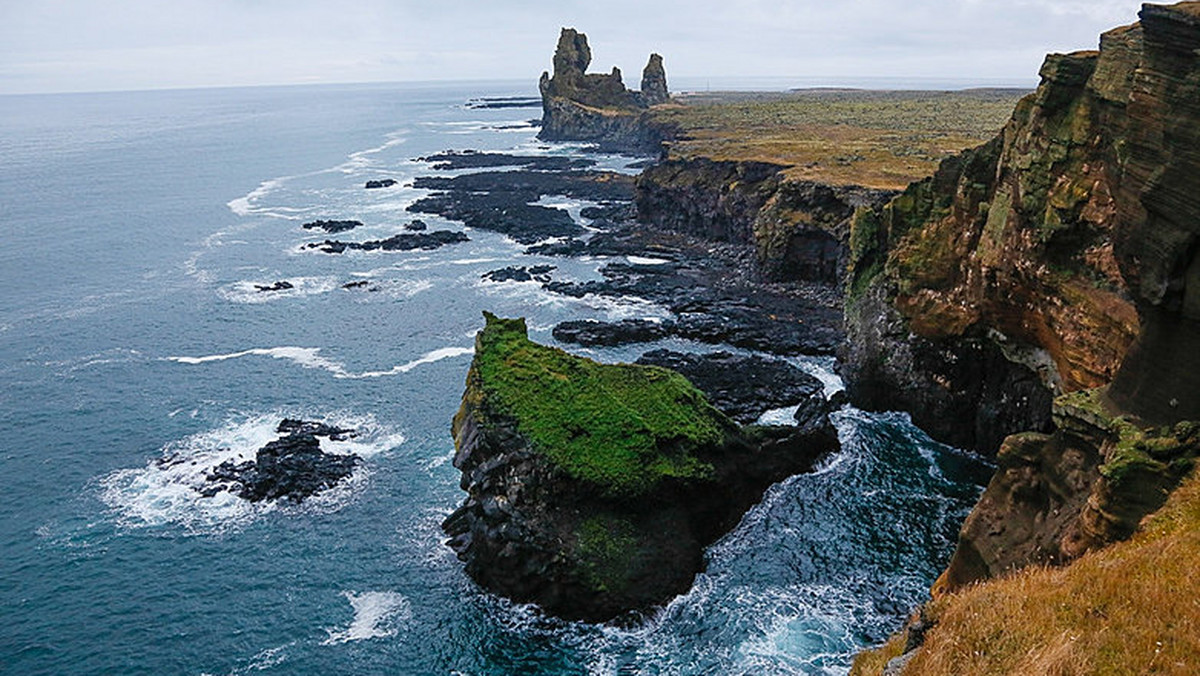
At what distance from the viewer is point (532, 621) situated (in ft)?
118

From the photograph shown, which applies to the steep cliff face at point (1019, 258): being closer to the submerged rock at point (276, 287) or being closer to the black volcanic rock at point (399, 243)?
the submerged rock at point (276, 287)

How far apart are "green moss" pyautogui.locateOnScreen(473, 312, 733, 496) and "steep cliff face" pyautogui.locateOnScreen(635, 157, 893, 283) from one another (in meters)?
40.7

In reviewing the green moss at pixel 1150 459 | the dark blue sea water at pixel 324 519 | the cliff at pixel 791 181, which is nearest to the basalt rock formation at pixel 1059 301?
the green moss at pixel 1150 459

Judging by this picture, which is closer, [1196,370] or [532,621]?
[1196,370]

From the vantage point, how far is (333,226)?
12056 cm

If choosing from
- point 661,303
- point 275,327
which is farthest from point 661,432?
point 275,327

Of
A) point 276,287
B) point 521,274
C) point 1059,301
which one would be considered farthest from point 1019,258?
point 276,287

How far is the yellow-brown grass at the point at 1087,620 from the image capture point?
16.3 meters

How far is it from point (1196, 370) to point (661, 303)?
56433 mm

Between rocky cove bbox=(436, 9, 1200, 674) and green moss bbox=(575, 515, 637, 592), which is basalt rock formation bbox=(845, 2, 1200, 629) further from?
green moss bbox=(575, 515, 637, 592)

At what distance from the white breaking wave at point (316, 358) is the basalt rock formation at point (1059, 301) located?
35.0 meters

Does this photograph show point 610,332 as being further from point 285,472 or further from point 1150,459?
point 1150,459

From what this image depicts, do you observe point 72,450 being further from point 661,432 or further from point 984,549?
point 984,549

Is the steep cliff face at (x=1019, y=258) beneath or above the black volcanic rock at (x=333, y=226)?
above
